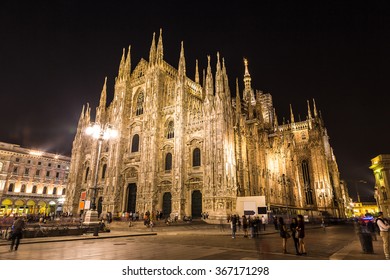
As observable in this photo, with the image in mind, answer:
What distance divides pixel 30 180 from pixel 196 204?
41630 mm

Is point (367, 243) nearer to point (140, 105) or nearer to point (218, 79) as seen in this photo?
point (218, 79)

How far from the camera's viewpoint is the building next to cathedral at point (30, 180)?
47906mm

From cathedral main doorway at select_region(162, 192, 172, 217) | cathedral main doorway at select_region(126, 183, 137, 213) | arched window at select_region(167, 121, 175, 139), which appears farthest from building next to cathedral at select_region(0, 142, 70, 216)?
arched window at select_region(167, 121, 175, 139)

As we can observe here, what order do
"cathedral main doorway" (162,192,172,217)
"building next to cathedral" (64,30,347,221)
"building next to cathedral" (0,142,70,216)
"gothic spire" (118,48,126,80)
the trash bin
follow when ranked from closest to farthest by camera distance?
the trash bin → "building next to cathedral" (64,30,347,221) → "cathedral main doorway" (162,192,172,217) → "gothic spire" (118,48,126,80) → "building next to cathedral" (0,142,70,216)

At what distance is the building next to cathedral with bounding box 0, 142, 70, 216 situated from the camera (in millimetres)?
47906

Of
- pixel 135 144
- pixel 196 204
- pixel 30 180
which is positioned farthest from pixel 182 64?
pixel 30 180

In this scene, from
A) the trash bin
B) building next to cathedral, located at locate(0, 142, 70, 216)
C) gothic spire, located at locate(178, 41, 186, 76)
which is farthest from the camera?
building next to cathedral, located at locate(0, 142, 70, 216)

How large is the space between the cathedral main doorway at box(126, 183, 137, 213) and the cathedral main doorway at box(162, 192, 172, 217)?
18.1 ft

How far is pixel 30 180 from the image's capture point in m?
52.0

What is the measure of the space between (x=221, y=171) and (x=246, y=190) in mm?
6603

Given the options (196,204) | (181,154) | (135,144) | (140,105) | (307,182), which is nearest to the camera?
(196,204)

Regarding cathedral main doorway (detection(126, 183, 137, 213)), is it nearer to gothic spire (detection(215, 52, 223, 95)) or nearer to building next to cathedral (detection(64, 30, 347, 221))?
building next to cathedral (detection(64, 30, 347, 221))

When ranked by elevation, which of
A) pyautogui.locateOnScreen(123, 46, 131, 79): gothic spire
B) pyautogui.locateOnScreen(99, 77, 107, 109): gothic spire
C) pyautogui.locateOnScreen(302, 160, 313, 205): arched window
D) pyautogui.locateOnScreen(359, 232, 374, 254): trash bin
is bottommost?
pyautogui.locateOnScreen(359, 232, 374, 254): trash bin

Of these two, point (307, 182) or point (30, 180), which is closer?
point (30, 180)
